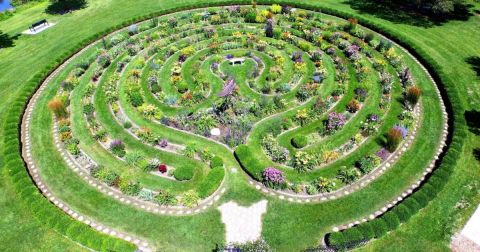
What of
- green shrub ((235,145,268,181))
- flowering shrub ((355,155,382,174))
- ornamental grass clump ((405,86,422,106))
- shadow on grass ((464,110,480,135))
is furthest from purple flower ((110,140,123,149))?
shadow on grass ((464,110,480,135))

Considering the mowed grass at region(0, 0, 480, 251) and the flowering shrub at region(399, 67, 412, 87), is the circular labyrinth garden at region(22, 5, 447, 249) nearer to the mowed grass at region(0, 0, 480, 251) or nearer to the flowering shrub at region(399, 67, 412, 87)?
the flowering shrub at region(399, 67, 412, 87)

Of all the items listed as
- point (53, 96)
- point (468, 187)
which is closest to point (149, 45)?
point (53, 96)

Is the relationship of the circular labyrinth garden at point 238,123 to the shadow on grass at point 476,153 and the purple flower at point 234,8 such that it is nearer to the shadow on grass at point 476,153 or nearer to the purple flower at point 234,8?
the shadow on grass at point 476,153

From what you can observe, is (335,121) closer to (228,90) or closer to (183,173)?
(228,90)

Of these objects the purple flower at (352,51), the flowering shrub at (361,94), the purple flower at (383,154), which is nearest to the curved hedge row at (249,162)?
the purple flower at (383,154)

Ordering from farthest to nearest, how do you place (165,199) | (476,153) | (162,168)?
(476,153)
(162,168)
(165,199)

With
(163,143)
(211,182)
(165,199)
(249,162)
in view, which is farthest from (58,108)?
(249,162)
